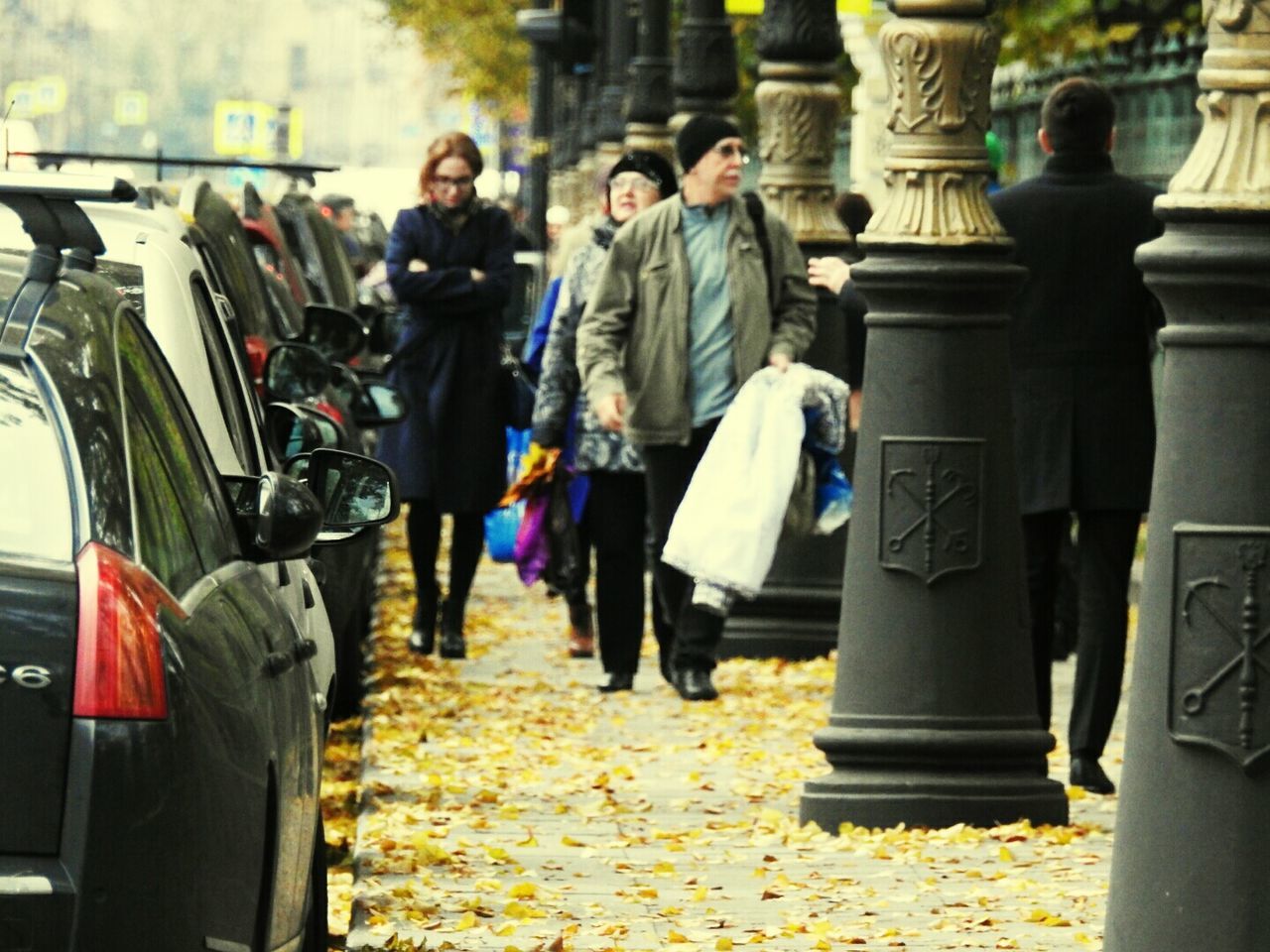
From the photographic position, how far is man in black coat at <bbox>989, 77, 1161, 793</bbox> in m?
9.47

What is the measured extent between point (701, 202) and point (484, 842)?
142 inches

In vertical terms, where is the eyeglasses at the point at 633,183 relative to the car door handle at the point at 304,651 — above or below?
above

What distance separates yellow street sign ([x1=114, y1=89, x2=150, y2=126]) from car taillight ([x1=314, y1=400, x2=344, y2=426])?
52.2 feet

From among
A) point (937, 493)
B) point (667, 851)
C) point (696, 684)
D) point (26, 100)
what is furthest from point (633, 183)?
point (26, 100)

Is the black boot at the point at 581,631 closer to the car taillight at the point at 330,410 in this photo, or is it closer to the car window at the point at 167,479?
the car taillight at the point at 330,410

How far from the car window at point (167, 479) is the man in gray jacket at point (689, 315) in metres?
6.19

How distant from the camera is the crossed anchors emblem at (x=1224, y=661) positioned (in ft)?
18.7

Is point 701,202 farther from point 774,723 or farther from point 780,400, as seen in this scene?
point 774,723

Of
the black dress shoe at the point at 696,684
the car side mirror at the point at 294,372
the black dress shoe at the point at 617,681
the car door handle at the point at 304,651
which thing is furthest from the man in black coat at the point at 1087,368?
the car door handle at the point at 304,651

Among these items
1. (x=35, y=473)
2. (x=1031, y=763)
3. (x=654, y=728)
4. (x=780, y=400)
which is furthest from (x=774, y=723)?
(x=35, y=473)

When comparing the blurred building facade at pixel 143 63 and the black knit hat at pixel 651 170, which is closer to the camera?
the black knit hat at pixel 651 170

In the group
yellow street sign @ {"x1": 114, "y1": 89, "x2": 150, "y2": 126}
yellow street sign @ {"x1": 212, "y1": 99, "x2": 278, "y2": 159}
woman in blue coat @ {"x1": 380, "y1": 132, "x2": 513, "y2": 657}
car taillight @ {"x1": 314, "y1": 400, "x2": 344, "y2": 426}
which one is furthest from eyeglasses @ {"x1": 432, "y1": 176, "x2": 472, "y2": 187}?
yellow street sign @ {"x1": 212, "y1": 99, "x2": 278, "y2": 159}

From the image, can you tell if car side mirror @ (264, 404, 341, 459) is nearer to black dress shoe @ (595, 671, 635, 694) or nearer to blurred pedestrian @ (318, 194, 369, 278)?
black dress shoe @ (595, 671, 635, 694)

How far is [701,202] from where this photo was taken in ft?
38.2
